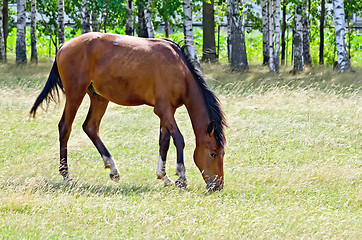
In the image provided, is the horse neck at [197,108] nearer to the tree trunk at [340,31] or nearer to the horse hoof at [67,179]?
the horse hoof at [67,179]

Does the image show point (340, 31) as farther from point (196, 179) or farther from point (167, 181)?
point (167, 181)

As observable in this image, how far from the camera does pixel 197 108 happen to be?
8.35 metres

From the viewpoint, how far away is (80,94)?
8.87 meters

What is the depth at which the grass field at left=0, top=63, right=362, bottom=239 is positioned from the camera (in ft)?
20.4

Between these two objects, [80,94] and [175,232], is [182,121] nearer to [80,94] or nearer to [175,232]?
[80,94]

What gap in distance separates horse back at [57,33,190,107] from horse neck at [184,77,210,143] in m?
0.10

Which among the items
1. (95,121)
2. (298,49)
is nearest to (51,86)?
(95,121)

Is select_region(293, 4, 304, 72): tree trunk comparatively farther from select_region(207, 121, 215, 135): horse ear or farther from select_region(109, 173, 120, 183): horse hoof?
select_region(207, 121, 215, 135): horse ear

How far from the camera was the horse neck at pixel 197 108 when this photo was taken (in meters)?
8.30

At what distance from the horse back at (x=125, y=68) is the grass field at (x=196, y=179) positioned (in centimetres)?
116

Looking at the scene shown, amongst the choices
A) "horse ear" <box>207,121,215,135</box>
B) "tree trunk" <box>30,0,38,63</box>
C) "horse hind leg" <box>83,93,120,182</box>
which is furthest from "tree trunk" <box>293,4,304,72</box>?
"horse ear" <box>207,121,215,135</box>

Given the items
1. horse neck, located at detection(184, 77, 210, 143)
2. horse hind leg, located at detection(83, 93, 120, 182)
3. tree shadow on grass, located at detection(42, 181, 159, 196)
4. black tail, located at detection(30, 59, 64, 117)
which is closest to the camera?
tree shadow on grass, located at detection(42, 181, 159, 196)

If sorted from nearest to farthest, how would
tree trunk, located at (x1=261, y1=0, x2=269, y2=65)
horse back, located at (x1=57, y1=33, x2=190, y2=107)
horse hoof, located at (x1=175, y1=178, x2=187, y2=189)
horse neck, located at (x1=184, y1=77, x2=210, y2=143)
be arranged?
horse hoof, located at (x1=175, y1=178, x2=187, y2=189), horse neck, located at (x1=184, y1=77, x2=210, y2=143), horse back, located at (x1=57, y1=33, x2=190, y2=107), tree trunk, located at (x1=261, y1=0, x2=269, y2=65)

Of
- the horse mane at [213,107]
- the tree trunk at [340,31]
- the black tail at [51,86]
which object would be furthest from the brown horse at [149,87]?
the tree trunk at [340,31]
